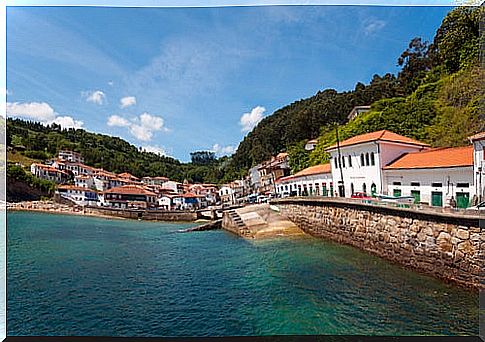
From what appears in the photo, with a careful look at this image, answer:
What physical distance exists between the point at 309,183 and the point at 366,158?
1208 mm

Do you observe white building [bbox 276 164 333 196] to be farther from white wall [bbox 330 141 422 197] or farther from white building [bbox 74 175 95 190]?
white building [bbox 74 175 95 190]

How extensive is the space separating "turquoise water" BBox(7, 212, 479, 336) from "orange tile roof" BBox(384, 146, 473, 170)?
1.23 m

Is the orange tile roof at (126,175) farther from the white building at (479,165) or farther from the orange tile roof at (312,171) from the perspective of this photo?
the white building at (479,165)

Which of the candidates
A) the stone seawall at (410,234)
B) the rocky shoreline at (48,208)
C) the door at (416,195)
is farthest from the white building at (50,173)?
the door at (416,195)

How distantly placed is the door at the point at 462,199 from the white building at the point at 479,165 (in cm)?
12

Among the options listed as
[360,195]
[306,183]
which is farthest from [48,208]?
[360,195]

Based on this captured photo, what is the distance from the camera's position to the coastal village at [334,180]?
3.80 meters

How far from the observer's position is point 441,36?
4.41 meters

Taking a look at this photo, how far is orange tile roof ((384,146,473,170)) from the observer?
3.73 metres

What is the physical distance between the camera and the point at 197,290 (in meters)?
4.03

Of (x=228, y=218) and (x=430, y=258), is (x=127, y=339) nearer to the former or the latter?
(x=430, y=258)

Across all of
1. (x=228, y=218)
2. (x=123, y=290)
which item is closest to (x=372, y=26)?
(x=123, y=290)

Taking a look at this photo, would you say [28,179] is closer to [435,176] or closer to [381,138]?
[381,138]

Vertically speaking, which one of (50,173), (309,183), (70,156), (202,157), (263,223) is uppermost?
(70,156)
